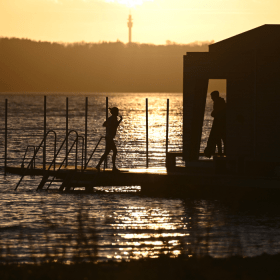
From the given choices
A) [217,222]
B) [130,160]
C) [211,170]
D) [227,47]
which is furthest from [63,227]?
[130,160]

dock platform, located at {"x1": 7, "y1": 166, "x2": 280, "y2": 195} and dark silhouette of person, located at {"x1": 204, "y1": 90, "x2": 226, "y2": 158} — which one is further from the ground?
dark silhouette of person, located at {"x1": 204, "y1": 90, "x2": 226, "y2": 158}

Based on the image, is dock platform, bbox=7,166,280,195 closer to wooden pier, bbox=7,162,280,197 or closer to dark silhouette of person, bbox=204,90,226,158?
wooden pier, bbox=7,162,280,197

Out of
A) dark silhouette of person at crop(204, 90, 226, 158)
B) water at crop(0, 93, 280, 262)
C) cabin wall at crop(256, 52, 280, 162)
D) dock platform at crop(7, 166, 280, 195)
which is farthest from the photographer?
dark silhouette of person at crop(204, 90, 226, 158)

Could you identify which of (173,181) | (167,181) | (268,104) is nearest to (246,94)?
(268,104)

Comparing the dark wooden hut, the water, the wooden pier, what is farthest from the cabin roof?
the water

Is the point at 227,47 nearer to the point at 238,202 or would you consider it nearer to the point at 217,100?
the point at 217,100

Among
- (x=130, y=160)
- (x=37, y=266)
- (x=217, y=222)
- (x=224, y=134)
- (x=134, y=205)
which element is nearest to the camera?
(x=37, y=266)

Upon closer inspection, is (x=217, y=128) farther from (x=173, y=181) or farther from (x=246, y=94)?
(x=173, y=181)

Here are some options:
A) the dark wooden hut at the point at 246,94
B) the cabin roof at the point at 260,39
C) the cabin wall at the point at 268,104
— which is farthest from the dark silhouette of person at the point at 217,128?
the cabin roof at the point at 260,39

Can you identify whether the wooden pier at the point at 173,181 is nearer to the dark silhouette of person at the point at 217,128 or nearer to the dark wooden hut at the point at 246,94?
the dark wooden hut at the point at 246,94

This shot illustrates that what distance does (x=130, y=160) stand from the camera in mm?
36312

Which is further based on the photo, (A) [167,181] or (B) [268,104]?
(A) [167,181]

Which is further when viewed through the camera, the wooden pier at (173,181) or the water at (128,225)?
the wooden pier at (173,181)

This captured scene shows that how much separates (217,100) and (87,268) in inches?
423
